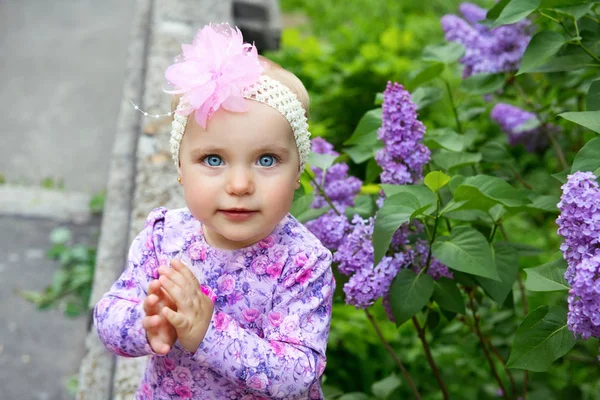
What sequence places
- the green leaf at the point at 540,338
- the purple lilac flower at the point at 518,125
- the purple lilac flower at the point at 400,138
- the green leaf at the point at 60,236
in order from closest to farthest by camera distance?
1. the green leaf at the point at 540,338
2. the purple lilac flower at the point at 400,138
3. the purple lilac flower at the point at 518,125
4. the green leaf at the point at 60,236

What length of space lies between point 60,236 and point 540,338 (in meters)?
2.79

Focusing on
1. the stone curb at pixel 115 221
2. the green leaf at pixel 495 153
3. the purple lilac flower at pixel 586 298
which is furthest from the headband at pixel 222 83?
the stone curb at pixel 115 221

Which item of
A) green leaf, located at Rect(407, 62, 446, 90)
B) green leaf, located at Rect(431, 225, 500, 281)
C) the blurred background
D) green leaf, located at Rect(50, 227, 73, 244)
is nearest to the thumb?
green leaf, located at Rect(431, 225, 500, 281)

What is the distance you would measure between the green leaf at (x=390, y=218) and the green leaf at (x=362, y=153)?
35 cm

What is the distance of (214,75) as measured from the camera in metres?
1.40

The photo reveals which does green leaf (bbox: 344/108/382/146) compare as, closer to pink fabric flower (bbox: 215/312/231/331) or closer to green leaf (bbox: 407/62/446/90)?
green leaf (bbox: 407/62/446/90)

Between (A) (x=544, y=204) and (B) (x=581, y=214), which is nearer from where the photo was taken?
(B) (x=581, y=214)

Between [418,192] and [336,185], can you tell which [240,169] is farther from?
[336,185]

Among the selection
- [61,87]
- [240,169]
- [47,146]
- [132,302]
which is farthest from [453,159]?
[61,87]

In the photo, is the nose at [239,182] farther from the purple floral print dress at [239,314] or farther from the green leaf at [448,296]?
the green leaf at [448,296]

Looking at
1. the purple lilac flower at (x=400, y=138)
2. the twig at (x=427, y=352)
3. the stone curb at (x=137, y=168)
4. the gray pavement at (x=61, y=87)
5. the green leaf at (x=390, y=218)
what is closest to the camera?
the green leaf at (x=390, y=218)

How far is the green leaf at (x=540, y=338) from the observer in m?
1.55

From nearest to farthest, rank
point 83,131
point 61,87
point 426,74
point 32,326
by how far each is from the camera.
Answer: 1. point 426,74
2. point 32,326
3. point 83,131
4. point 61,87

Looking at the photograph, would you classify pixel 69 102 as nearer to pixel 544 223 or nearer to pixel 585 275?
pixel 544 223
